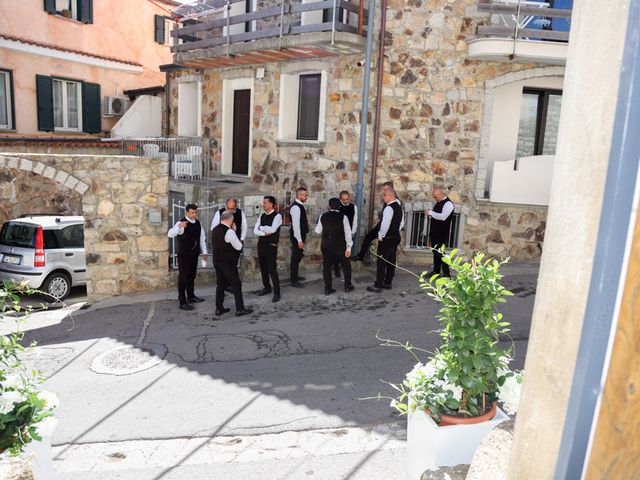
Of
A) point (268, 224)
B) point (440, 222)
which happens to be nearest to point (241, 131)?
point (268, 224)

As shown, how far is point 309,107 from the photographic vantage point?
12.6 m

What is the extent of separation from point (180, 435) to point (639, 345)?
4529 mm

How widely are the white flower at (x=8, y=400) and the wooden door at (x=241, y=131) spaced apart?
11613 millimetres

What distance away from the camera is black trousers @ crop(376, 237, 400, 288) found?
965 cm

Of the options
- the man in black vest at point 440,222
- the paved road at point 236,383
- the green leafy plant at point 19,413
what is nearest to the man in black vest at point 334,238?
the paved road at point 236,383

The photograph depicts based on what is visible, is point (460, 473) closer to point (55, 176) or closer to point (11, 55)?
point (55, 176)

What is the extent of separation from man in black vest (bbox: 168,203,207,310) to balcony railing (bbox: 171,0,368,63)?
4.17 m

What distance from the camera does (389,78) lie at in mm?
10852

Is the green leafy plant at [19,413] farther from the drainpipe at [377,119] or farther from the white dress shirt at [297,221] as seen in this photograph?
the drainpipe at [377,119]

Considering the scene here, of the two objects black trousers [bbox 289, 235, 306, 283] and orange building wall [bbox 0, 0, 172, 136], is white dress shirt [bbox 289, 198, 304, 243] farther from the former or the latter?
orange building wall [bbox 0, 0, 172, 136]

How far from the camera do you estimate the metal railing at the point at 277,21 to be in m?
10.4

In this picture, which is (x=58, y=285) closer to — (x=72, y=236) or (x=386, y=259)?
(x=72, y=236)

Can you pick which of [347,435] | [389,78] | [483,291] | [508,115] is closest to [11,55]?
[389,78]

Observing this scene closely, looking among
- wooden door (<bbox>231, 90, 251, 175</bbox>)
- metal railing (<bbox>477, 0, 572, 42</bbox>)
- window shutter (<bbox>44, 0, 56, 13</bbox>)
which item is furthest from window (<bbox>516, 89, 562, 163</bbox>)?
window shutter (<bbox>44, 0, 56, 13</bbox>)
